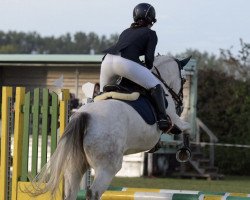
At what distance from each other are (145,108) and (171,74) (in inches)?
47.7

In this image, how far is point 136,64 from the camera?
8672 millimetres

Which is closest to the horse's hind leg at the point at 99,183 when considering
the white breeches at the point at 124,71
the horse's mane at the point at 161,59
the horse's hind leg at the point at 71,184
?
the horse's hind leg at the point at 71,184

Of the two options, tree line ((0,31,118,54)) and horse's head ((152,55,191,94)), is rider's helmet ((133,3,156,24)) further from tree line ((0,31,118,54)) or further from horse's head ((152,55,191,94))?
tree line ((0,31,118,54))

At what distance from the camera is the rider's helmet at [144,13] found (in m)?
8.94

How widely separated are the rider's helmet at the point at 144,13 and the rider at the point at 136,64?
0.15 m

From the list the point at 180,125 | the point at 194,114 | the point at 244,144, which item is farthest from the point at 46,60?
the point at 180,125

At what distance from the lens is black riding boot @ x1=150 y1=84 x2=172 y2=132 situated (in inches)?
340

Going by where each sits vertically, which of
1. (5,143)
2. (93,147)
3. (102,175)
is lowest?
(102,175)

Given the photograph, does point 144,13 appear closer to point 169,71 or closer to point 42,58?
point 169,71

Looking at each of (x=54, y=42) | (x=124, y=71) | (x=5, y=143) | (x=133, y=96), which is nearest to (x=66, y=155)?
(x=133, y=96)

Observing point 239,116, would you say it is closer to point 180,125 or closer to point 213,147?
point 213,147

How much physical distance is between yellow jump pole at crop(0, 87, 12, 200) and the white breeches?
1710mm

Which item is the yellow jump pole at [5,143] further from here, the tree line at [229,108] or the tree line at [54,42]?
the tree line at [54,42]

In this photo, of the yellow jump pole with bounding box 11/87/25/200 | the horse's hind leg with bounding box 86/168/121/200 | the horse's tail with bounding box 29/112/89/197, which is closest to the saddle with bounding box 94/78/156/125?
the horse's tail with bounding box 29/112/89/197
